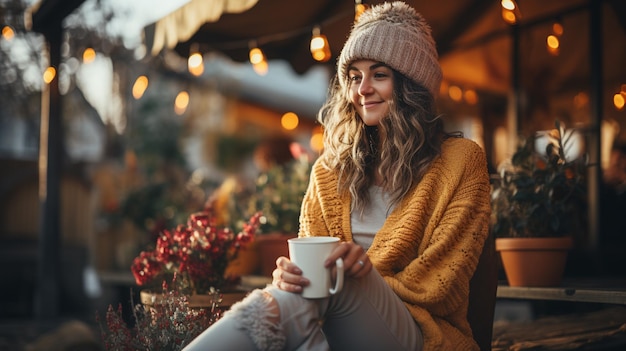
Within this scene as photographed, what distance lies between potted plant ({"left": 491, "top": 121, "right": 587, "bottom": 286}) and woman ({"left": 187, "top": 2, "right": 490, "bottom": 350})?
0.79 metres

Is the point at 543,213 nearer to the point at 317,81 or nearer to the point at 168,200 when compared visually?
the point at 168,200

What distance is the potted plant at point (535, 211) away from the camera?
2.98 m

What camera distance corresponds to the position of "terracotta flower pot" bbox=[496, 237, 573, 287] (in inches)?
117

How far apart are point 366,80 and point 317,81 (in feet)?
48.2

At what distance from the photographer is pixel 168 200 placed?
629 cm

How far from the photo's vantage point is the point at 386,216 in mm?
2457

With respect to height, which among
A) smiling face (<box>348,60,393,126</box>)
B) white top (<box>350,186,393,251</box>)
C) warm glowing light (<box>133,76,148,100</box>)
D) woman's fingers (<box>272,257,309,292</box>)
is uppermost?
warm glowing light (<box>133,76,148,100</box>)

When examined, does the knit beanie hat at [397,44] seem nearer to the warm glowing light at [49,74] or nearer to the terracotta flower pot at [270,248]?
the terracotta flower pot at [270,248]

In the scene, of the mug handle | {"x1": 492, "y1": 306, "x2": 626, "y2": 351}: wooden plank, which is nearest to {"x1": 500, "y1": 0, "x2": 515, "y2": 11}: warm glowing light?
{"x1": 492, "y1": 306, "x2": 626, "y2": 351}: wooden plank

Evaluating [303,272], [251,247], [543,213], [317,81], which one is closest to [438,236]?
[303,272]

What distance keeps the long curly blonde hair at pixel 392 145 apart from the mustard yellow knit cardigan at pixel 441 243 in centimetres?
6

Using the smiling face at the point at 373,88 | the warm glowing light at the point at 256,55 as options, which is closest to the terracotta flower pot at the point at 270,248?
the warm glowing light at the point at 256,55

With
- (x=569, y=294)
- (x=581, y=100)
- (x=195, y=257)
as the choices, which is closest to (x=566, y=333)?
(x=569, y=294)

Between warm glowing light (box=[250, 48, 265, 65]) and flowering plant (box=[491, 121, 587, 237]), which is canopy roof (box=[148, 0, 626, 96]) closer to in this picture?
warm glowing light (box=[250, 48, 265, 65])
